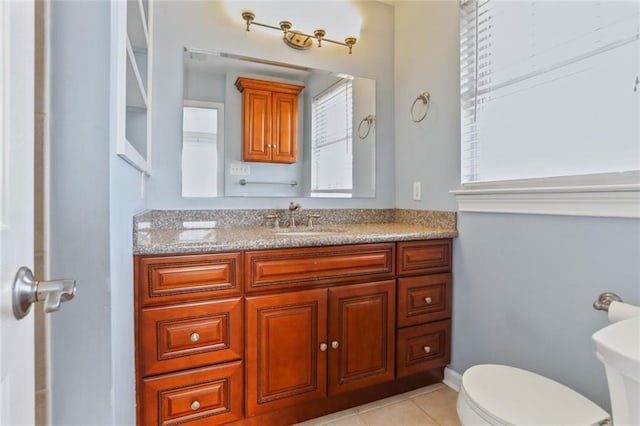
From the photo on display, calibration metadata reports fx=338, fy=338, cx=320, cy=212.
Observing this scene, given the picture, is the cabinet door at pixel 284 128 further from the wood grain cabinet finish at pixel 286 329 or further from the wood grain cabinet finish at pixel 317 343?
the wood grain cabinet finish at pixel 317 343

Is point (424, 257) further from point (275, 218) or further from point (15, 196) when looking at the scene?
point (15, 196)

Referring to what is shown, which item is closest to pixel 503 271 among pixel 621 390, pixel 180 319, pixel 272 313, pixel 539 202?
pixel 539 202

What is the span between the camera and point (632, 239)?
1144 mm

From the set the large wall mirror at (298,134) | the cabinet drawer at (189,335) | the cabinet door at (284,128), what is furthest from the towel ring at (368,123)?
the cabinet drawer at (189,335)

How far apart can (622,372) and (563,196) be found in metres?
0.81

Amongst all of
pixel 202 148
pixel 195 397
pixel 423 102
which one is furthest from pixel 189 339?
pixel 423 102

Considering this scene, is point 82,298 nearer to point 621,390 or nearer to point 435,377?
point 621,390

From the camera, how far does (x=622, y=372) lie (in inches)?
27.8

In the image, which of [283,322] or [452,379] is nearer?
[283,322]

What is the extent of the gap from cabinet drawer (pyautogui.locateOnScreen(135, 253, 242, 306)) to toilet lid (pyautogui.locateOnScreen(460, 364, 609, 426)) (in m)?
0.93

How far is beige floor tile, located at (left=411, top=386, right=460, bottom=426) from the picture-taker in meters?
1.57

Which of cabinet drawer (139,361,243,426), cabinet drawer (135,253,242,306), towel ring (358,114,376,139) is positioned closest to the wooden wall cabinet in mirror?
towel ring (358,114,376,139)

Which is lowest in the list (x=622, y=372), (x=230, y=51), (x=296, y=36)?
(x=622, y=372)

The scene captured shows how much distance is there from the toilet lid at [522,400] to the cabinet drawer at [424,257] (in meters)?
0.54
